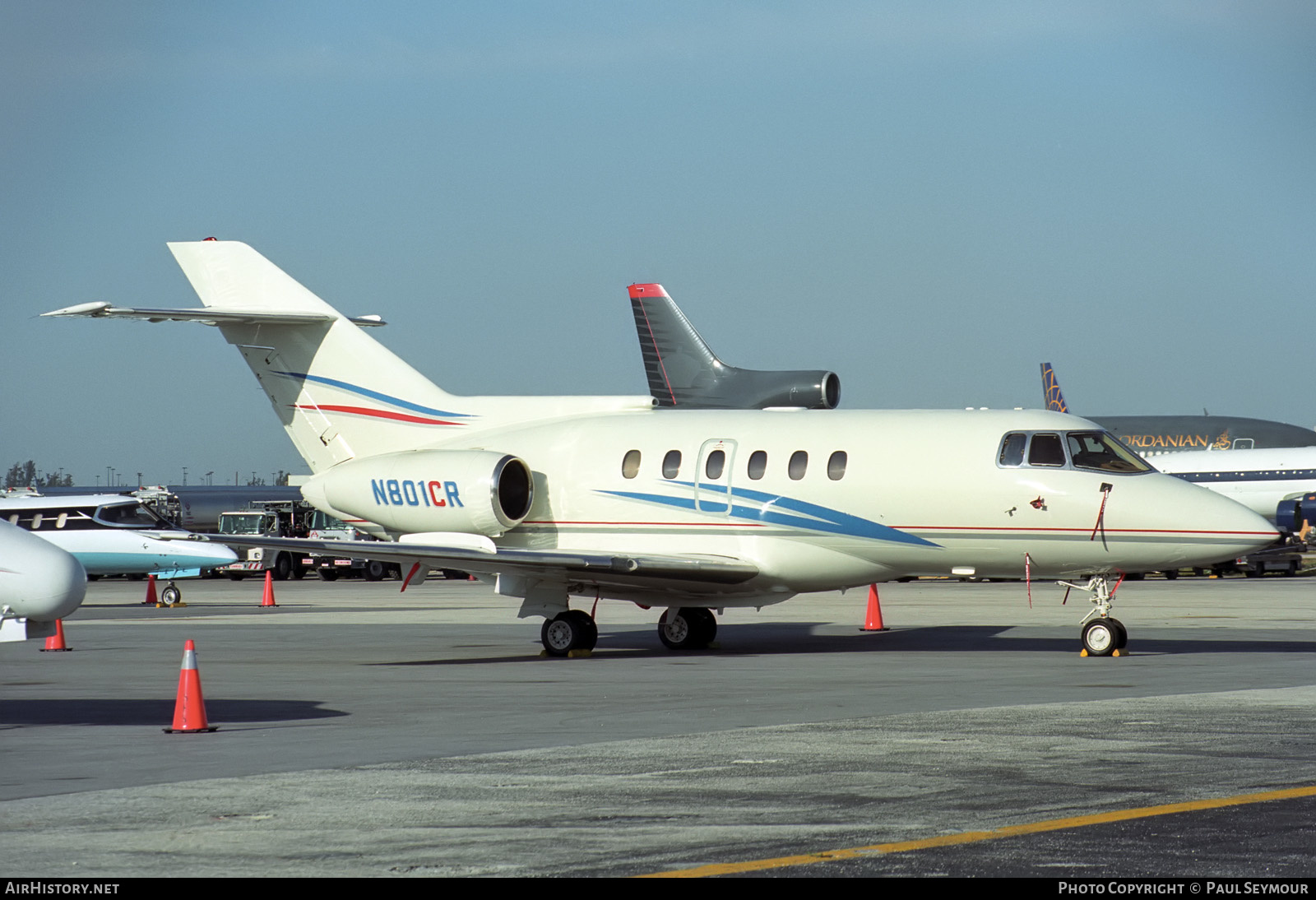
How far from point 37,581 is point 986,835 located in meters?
6.58

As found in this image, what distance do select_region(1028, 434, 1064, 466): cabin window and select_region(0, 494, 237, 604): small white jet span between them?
19.8 metres

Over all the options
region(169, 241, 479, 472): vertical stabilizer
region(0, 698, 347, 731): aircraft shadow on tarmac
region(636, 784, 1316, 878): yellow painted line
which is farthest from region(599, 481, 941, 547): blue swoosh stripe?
region(636, 784, 1316, 878): yellow painted line

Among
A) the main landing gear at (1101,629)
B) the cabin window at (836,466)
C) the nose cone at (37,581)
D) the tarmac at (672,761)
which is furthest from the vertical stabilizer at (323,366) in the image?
the nose cone at (37,581)

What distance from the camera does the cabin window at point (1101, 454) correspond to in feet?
58.0

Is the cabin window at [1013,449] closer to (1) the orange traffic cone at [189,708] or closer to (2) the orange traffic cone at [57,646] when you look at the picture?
(1) the orange traffic cone at [189,708]

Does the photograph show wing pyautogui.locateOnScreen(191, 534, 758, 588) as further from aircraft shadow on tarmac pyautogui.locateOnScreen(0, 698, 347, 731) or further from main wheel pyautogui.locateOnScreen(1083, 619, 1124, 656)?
main wheel pyautogui.locateOnScreen(1083, 619, 1124, 656)

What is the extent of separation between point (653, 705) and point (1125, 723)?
387cm

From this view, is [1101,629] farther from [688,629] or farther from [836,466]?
[688,629]

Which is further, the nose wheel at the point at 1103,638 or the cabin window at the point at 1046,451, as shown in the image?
the cabin window at the point at 1046,451

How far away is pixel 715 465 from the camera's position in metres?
19.3

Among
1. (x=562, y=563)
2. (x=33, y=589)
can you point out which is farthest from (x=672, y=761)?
(x=562, y=563)

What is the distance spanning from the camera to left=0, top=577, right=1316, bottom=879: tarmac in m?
6.87

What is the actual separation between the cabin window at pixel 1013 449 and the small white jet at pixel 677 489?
2cm
